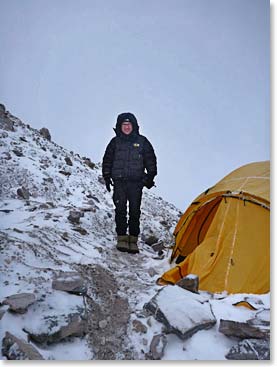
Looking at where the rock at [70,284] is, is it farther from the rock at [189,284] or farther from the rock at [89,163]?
the rock at [89,163]

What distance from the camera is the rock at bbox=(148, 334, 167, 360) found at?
2172 millimetres

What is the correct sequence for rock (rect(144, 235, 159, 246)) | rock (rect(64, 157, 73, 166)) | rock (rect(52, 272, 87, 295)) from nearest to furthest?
rock (rect(52, 272, 87, 295)) < rock (rect(144, 235, 159, 246)) < rock (rect(64, 157, 73, 166))

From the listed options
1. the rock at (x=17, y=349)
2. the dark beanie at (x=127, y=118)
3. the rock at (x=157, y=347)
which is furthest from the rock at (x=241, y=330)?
the dark beanie at (x=127, y=118)

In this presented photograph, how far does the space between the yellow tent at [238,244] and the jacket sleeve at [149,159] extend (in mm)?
757

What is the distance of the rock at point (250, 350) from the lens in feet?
7.01

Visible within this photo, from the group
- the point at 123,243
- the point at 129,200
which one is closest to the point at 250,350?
the point at 123,243

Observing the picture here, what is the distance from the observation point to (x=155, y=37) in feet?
11.9

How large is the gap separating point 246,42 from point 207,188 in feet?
Answer: 5.33

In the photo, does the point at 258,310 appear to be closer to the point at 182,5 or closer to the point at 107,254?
the point at 107,254

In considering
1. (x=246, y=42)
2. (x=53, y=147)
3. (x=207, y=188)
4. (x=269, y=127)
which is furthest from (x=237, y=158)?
(x=53, y=147)

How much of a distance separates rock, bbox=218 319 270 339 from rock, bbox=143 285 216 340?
0.10 m

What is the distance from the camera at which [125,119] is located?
13.4 feet

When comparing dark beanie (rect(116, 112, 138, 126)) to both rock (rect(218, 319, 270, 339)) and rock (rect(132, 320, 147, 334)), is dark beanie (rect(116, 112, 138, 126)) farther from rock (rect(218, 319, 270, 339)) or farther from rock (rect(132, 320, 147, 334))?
rock (rect(218, 319, 270, 339))

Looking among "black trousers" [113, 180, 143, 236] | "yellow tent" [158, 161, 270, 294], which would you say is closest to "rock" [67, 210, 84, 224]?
"black trousers" [113, 180, 143, 236]
